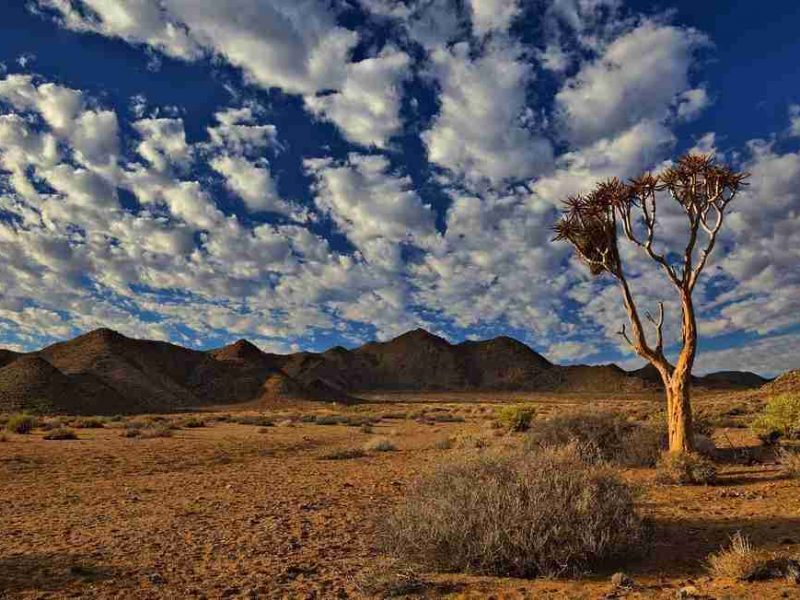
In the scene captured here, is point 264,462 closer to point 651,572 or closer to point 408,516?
point 408,516

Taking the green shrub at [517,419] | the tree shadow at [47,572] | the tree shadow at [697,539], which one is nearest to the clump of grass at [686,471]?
the tree shadow at [697,539]

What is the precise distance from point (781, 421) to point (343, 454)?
486 inches

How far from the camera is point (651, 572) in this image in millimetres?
6184

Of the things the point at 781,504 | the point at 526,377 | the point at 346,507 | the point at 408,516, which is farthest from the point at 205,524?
the point at 526,377

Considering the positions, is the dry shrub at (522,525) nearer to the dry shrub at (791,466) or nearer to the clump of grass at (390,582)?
the clump of grass at (390,582)

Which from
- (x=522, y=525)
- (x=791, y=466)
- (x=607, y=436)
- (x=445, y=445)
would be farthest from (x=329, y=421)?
(x=522, y=525)

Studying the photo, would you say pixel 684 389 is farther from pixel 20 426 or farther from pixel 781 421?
pixel 20 426

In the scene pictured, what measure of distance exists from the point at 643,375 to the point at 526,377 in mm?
25263

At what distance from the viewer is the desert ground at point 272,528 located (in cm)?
598

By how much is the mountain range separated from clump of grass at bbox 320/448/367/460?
45584 millimetres

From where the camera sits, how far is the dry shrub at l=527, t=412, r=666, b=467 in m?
13.9

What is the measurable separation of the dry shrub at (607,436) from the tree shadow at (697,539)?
17.3 feet

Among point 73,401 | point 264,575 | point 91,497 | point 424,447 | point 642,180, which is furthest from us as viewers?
point 73,401

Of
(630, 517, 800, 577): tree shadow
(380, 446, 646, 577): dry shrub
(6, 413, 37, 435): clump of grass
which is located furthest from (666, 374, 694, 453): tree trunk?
(6, 413, 37, 435): clump of grass
